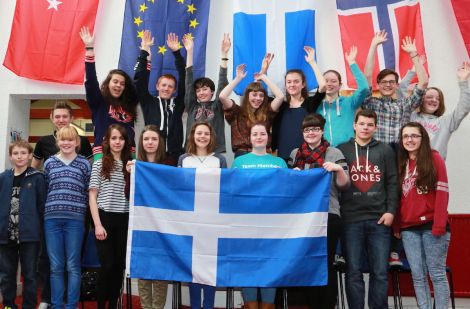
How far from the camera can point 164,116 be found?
167 inches

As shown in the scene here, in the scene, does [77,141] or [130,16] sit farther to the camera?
[130,16]

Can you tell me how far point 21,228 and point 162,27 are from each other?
2664 mm

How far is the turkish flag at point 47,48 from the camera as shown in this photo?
16.9ft

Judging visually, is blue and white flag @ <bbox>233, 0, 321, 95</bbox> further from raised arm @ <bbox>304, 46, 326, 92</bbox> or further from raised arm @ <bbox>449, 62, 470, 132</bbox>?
raised arm @ <bbox>449, 62, 470, 132</bbox>

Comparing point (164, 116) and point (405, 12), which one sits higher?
point (405, 12)

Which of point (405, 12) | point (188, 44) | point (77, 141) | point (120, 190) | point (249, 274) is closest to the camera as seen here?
point (249, 274)

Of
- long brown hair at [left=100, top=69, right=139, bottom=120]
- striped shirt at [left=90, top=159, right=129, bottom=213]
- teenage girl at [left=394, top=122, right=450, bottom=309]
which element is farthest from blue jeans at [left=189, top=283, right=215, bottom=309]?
long brown hair at [left=100, top=69, right=139, bottom=120]

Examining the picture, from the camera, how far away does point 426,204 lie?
3.29 m

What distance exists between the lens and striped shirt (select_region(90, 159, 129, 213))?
345 centimetres

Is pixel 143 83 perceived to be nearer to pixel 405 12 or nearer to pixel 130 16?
pixel 130 16

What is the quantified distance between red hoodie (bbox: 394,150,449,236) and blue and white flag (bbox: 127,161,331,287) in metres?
0.62

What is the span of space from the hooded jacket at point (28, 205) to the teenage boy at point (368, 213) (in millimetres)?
2353

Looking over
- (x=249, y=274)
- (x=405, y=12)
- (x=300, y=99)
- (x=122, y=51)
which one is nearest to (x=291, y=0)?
(x=405, y=12)

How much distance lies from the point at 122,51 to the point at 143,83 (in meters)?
Result: 0.97
